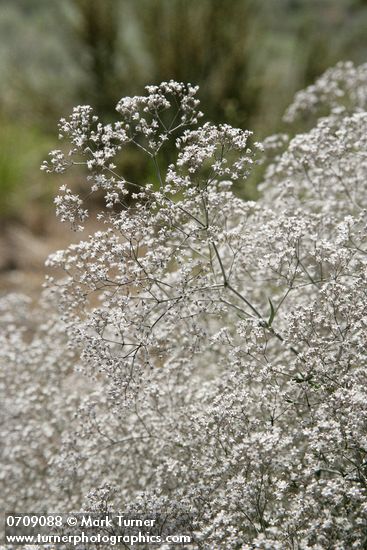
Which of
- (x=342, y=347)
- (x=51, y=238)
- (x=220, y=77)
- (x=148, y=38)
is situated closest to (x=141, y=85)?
(x=148, y=38)

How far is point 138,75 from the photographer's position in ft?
49.4

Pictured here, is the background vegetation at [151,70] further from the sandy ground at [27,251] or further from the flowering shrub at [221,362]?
the flowering shrub at [221,362]

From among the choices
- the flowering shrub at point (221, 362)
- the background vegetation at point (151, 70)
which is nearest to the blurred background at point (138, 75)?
the background vegetation at point (151, 70)

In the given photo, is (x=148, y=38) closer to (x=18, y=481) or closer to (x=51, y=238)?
(x=51, y=238)

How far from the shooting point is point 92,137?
4.38 m

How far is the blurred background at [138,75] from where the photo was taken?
13234mm

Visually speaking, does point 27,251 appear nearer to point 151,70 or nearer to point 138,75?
point 138,75

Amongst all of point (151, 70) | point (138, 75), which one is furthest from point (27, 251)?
point (151, 70)

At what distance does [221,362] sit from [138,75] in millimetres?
11169

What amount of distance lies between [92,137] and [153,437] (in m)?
2.42

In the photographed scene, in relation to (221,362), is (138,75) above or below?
above

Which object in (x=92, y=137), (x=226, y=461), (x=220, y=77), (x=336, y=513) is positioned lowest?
(x=336, y=513)

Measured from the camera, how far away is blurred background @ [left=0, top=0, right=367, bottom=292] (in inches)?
521

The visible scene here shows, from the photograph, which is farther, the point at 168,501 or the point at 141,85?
the point at 141,85
